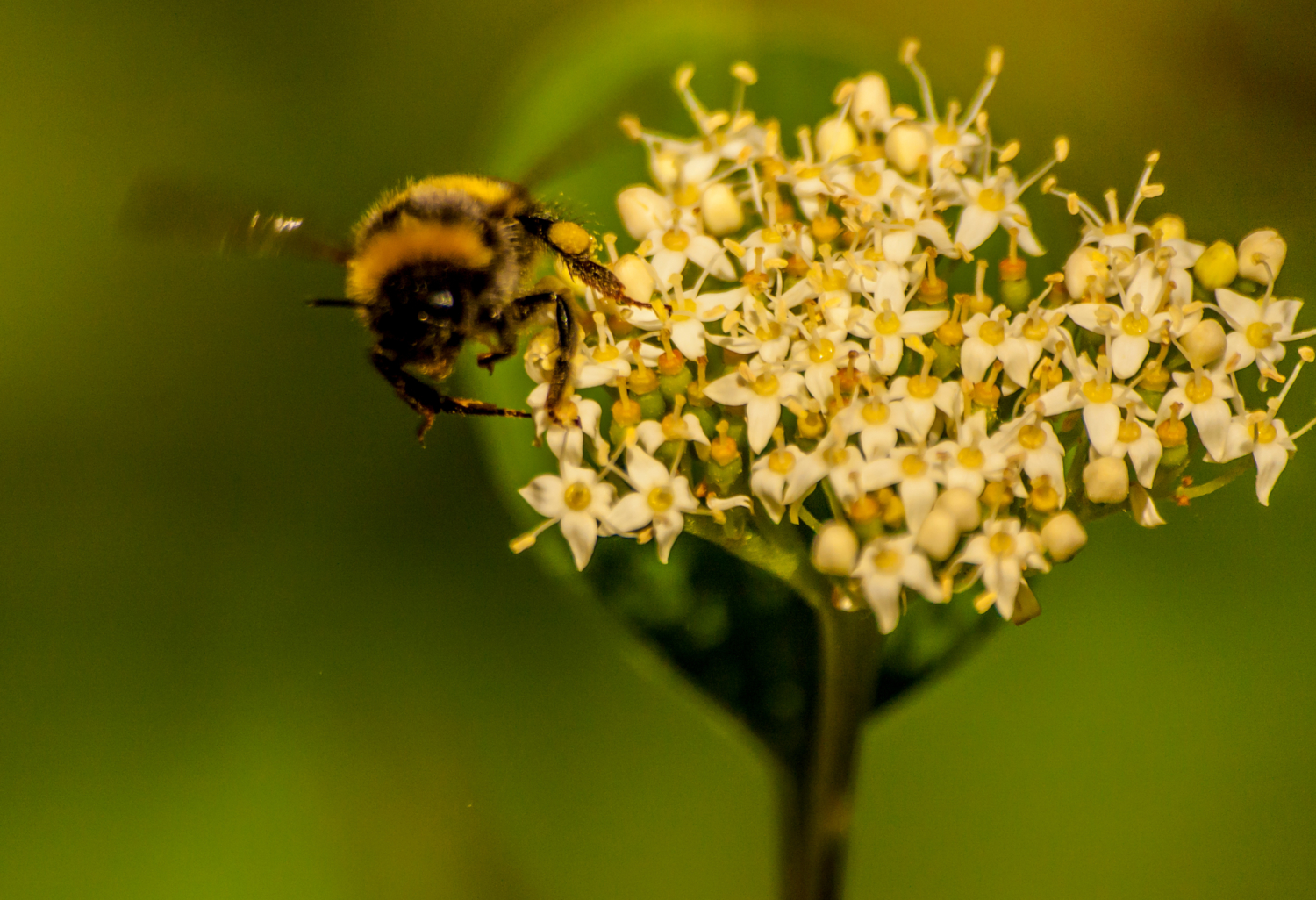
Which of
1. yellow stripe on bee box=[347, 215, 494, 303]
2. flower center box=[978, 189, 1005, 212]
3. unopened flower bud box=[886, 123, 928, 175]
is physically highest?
yellow stripe on bee box=[347, 215, 494, 303]

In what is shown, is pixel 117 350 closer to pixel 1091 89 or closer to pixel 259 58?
pixel 259 58

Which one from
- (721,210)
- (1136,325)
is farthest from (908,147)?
(1136,325)

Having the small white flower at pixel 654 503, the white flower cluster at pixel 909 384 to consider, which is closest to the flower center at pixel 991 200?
the white flower cluster at pixel 909 384

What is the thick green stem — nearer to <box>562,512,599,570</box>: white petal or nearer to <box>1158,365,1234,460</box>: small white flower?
<box>562,512,599,570</box>: white petal

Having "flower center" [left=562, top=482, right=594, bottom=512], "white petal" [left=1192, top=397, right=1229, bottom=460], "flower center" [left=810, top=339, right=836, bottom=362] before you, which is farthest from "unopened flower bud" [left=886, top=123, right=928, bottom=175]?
"flower center" [left=562, top=482, right=594, bottom=512]

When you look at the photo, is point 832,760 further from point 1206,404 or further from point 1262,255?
point 1262,255

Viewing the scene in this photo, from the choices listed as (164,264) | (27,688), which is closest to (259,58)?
(164,264)
